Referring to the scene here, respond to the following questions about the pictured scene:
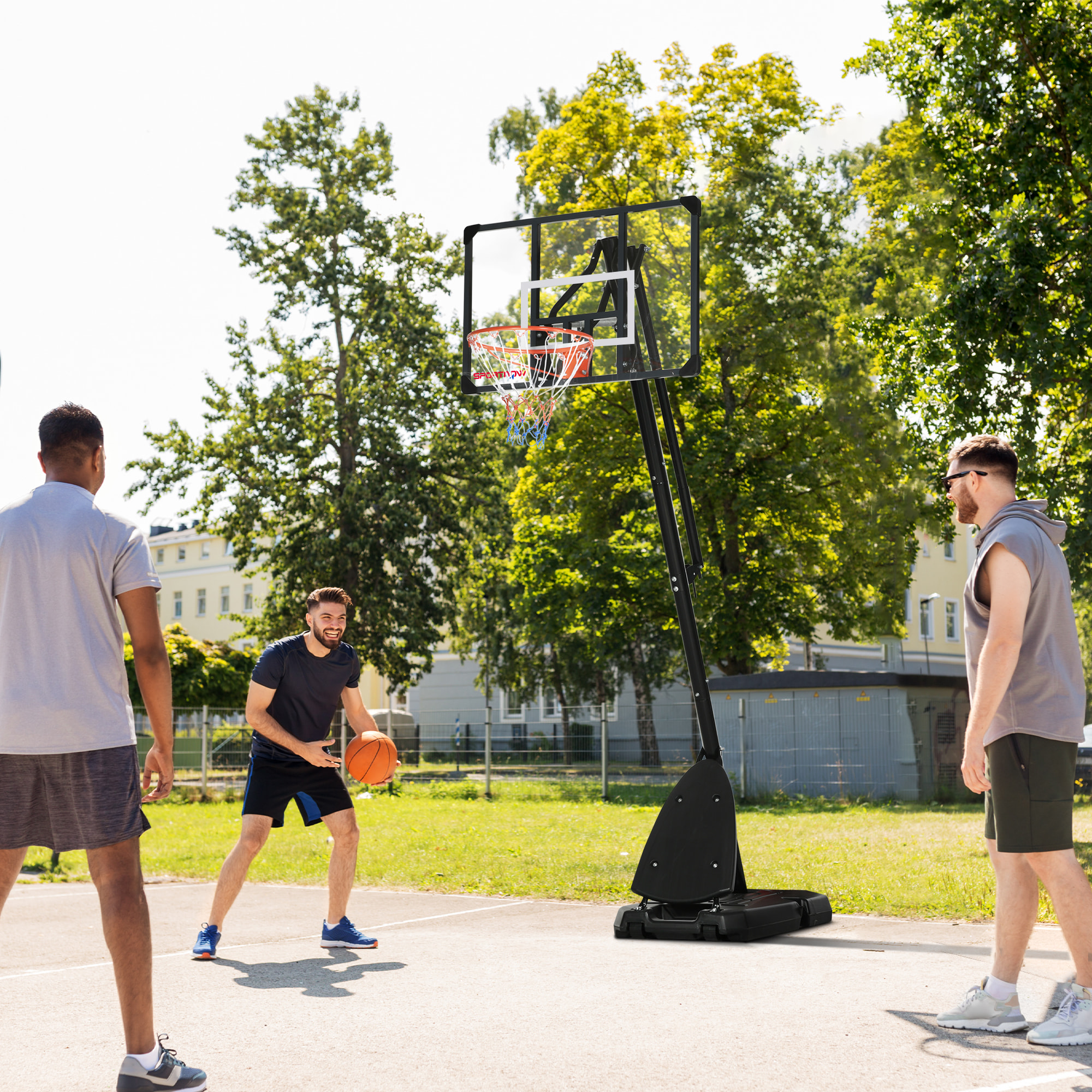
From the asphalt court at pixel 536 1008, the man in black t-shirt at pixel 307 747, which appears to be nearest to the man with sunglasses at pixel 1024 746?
the asphalt court at pixel 536 1008

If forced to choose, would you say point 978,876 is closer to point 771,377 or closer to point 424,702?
point 771,377

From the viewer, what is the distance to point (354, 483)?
1278 inches

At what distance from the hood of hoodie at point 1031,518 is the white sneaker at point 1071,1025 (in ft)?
6.02

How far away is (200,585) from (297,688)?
6787cm

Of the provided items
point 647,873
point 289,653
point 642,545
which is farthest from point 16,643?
point 642,545

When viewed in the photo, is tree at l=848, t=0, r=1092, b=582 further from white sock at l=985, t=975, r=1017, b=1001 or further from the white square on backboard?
white sock at l=985, t=975, r=1017, b=1001

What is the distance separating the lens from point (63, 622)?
449cm

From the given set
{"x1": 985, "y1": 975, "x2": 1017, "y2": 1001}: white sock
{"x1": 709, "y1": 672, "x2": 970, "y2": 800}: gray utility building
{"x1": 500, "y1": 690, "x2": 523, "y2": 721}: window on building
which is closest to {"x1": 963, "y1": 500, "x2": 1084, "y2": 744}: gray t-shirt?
{"x1": 985, "y1": 975, "x2": 1017, "y2": 1001}: white sock

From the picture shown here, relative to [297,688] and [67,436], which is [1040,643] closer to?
[67,436]

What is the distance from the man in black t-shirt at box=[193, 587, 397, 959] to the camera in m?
7.80

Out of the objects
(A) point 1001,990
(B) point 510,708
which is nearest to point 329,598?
(A) point 1001,990

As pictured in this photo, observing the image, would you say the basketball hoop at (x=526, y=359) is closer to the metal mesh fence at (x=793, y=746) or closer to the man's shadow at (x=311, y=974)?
the man's shadow at (x=311, y=974)

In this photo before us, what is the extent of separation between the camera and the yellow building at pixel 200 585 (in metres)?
70.6

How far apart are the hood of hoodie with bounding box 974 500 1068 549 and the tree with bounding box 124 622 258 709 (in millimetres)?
29012
